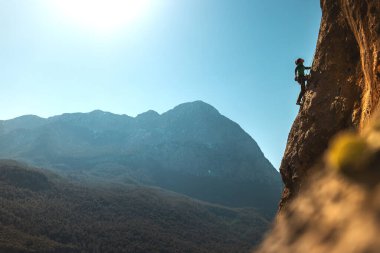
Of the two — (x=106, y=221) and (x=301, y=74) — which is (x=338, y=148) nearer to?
(x=301, y=74)

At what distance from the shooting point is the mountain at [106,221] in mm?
101812

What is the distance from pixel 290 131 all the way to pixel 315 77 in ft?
10.6

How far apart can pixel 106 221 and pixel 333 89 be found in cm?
12193

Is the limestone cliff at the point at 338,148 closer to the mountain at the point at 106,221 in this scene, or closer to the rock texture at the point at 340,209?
the rock texture at the point at 340,209

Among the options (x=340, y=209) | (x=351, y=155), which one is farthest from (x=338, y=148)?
(x=340, y=209)

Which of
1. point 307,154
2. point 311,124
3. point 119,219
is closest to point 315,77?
point 311,124

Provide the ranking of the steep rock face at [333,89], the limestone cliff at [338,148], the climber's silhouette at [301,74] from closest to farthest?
Result: the limestone cliff at [338,148] < the steep rock face at [333,89] < the climber's silhouette at [301,74]

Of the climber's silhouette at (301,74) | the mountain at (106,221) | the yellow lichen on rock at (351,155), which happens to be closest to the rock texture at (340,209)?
the yellow lichen on rock at (351,155)

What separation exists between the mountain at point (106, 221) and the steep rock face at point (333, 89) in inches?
2991

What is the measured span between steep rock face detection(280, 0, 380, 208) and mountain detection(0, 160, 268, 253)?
75965 millimetres

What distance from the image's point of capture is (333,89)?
17.5 metres

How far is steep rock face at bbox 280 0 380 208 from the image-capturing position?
564 inches

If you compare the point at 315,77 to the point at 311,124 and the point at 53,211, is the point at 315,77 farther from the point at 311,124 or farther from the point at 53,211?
the point at 53,211

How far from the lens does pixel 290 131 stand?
68.6 feet
